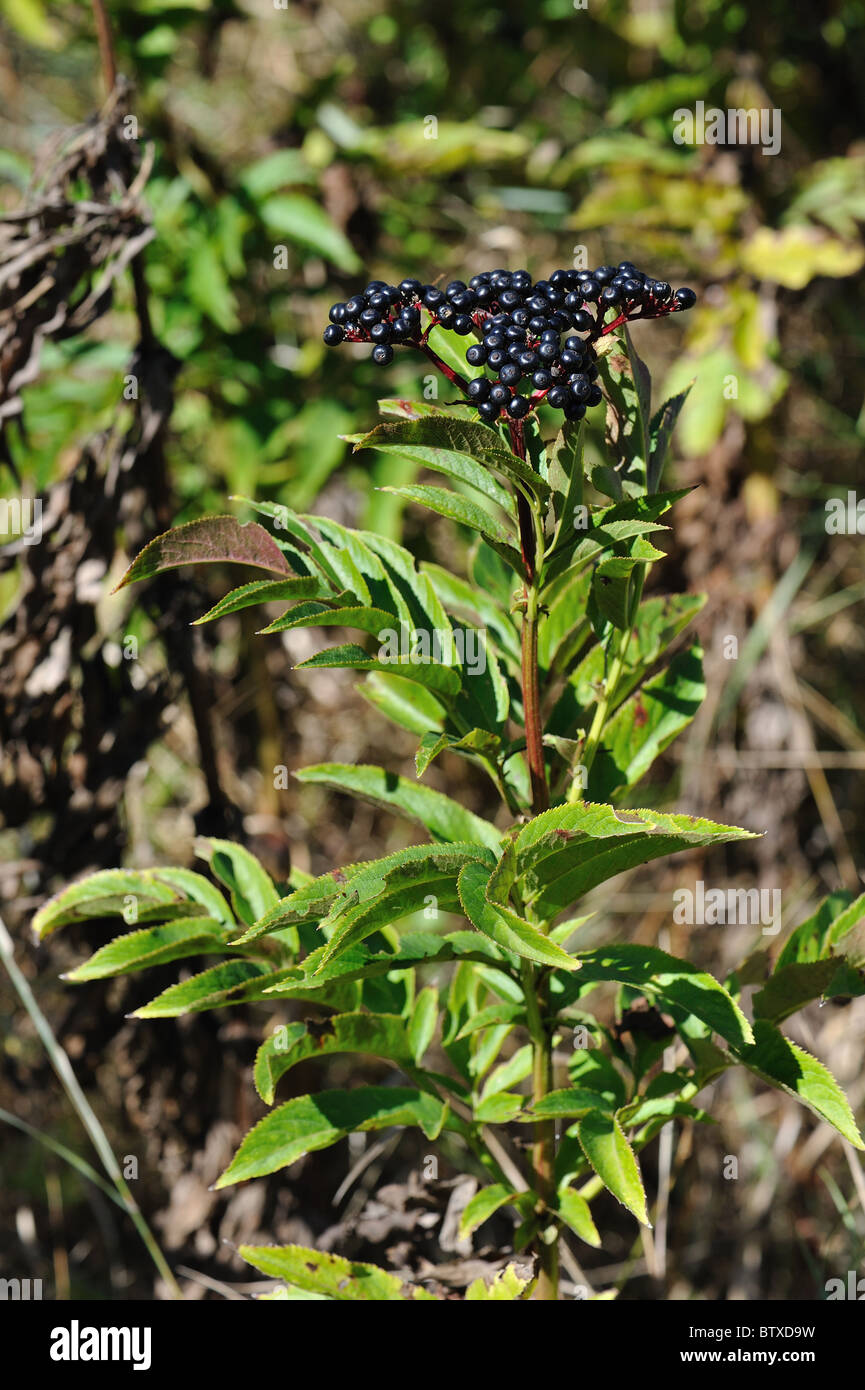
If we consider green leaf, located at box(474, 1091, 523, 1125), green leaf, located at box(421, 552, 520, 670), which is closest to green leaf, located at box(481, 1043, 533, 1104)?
green leaf, located at box(474, 1091, 523, 1125)

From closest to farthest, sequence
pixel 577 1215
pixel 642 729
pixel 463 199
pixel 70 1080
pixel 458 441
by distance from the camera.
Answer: pixel 458 441 < pixel 577 1215 < pixel 642 729 < pixel 70 1080 < pixel 463 199

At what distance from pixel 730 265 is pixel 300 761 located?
1.62 metres

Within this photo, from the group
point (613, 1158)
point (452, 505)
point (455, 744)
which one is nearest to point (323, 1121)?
point (613, 1158)

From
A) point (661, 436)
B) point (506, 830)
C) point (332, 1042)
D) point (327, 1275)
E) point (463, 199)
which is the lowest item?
point (327, 1275)

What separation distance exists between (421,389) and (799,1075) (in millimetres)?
1549

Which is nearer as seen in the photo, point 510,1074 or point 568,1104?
point 568,1104

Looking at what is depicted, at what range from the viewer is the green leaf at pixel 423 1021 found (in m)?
1.37

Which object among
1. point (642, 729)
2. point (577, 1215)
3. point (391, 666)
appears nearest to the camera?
point (391, 666)

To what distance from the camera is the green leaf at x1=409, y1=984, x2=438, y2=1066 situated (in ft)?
4.50

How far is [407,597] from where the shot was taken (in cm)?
125

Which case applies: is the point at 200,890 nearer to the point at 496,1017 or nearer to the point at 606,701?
the point at 496,1017

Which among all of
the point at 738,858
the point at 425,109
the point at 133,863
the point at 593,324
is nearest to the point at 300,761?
the point at 133,863

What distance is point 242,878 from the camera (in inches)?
54.5
